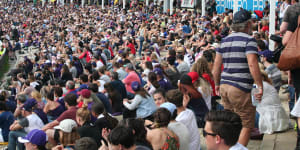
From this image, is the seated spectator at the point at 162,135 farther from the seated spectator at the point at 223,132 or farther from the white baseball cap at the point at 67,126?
the seated spectator at the point at 223,132

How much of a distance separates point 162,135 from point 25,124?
10.9 ft

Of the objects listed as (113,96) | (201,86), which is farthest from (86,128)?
(113,96)

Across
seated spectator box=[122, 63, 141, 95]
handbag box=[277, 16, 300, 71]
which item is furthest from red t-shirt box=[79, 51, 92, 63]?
handbag box=[277, 16, 300, 71]

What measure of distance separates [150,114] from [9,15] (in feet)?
175

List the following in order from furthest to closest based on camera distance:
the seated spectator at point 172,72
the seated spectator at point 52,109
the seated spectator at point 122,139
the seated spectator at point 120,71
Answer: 1. the seated spectator at point 120,71
2. the seated spectator at point 172,72
3. the seated spectator at point 52,109
4. the seated spectator at point 122,139

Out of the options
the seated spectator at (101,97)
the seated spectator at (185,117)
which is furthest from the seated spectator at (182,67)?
the seated spectator at (185,117)

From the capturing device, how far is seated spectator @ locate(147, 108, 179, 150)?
5.18m

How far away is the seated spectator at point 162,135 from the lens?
204 inches

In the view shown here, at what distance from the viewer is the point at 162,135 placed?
5.21m

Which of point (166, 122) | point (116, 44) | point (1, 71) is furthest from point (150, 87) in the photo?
point (1, 71)

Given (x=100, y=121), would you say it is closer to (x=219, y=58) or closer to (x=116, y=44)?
(x=219, y=58)

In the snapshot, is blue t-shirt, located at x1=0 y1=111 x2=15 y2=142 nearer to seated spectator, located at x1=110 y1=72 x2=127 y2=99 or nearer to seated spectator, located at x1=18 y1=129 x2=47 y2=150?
seated spectator, located at x1=110 y1=72 x2=127 y2=99

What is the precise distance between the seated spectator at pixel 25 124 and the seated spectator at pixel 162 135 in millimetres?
3126

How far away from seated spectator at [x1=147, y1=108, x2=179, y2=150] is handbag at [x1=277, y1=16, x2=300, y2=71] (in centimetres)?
153
